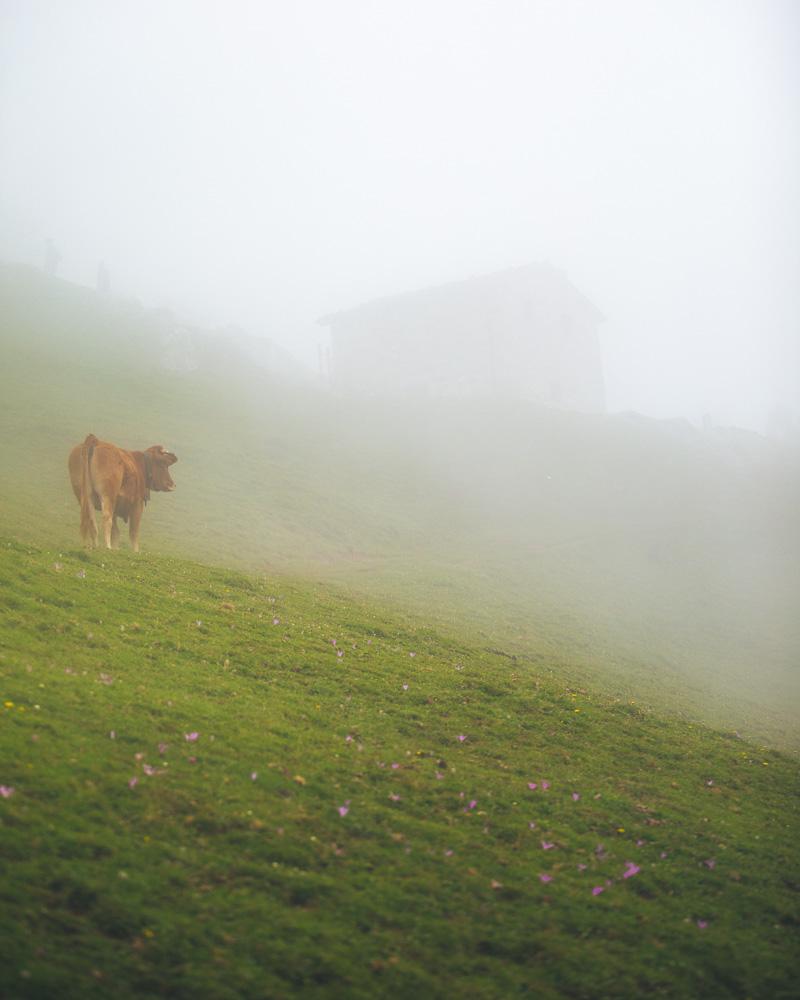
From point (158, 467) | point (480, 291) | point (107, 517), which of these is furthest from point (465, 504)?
point (480, 291)

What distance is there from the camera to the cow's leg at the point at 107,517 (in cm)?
1756

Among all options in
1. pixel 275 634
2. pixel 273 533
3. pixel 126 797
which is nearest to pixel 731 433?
pixel 273 533

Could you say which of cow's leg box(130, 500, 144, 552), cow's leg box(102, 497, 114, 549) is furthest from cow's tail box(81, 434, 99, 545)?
cow's leg box(130, 500, 144, 552)

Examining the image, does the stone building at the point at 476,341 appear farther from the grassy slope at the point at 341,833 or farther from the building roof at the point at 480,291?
the grassy slope at the point at 341,833

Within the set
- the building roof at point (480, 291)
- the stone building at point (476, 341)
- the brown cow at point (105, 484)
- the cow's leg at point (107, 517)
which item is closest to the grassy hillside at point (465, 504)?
the brown cow at point (105, 484)

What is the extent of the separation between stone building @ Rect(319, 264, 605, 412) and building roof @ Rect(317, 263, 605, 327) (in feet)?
0.39

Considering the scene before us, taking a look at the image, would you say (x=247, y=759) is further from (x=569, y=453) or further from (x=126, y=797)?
(x=569, y=453)

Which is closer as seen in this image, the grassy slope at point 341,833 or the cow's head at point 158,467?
the grassy slope at point 341,833

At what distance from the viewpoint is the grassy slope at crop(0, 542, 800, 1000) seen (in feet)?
18.2

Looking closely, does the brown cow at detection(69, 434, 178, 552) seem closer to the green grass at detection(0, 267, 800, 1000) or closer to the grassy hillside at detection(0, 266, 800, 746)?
the green grass at detection(0, 267, 800, 1000)

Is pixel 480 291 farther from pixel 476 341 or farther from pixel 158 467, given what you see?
pixel 158 467

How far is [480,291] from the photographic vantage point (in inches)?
3132

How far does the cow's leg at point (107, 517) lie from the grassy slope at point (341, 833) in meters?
4.21

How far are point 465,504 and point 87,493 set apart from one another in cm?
3538
